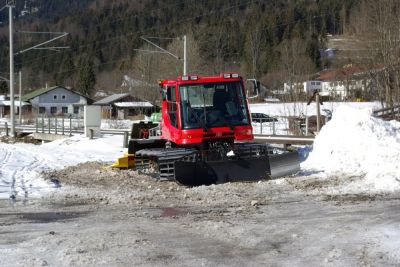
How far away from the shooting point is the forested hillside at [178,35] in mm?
98550

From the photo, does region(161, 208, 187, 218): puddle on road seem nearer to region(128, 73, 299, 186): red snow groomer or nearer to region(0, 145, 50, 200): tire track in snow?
region(128, 73, 299, 186): red snow groomer

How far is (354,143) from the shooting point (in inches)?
635

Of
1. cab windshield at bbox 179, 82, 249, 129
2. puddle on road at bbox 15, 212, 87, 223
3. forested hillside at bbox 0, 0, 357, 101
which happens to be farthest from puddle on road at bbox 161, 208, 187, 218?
forested hillside at bbox 0, 0, 357, 101

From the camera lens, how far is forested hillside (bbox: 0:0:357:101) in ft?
323

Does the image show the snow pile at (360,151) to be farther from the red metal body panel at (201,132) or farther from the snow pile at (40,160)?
the snow pile at (40,160)

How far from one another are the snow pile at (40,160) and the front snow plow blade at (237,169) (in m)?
3.02

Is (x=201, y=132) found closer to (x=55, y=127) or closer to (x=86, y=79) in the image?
(x=55, y=127)

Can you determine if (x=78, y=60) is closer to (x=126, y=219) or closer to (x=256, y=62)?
(x=256, y=62)

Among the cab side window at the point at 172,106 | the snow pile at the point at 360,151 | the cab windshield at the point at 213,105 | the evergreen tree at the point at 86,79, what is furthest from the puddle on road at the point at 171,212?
the evergreen tree at the point at 86,79

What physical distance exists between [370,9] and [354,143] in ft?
90.9

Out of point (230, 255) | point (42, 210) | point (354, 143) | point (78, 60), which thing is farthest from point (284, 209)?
point (78, 60)

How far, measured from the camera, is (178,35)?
337 ft

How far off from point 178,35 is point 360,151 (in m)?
88.9

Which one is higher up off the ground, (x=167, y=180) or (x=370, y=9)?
(x=370, y=9)
